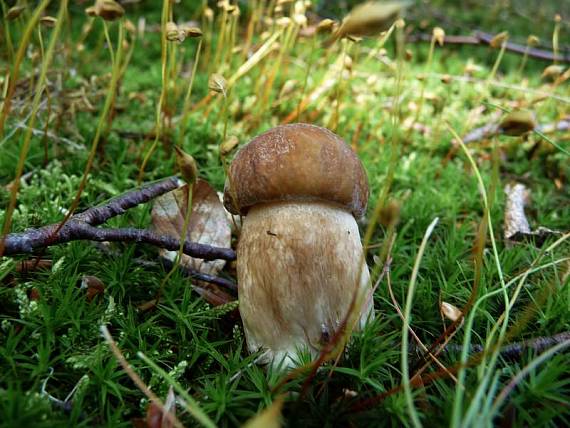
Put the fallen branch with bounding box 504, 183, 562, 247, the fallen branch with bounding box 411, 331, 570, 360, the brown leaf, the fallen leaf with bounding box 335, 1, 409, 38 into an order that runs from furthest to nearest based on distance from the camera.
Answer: the fallen branch with bounding box 504, 183, 562, 247 < the brown leaf < the fallen branch with bounding box 411, 331, 570, 360 < the fallen leaf with bounding box 335, 1, 409, 38

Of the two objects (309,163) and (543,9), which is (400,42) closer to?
(309,163)

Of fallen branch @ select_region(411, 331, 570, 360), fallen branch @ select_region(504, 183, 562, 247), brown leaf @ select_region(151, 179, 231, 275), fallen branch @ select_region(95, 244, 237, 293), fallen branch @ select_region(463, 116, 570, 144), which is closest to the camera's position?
fallen branch @ select_region(411, 331, 570, 360)

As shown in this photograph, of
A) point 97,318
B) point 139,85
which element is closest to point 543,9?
point 139,85

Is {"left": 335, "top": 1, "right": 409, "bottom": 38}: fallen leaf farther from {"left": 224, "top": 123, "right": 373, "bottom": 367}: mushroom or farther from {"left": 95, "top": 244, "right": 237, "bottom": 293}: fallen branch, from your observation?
Answer: {"left": 95, "top": 244, "right": 237, "bottom": 293}: fallen branch

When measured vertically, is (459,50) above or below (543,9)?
below

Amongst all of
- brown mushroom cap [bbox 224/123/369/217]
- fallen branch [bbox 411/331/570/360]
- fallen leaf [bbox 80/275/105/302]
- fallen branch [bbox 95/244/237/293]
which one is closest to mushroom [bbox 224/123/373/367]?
brown mushroom cap [bbox 224/123/369/217]

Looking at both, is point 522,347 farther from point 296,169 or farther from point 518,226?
point 518,226

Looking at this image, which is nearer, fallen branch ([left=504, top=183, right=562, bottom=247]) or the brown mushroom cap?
the brown mushroom cap
